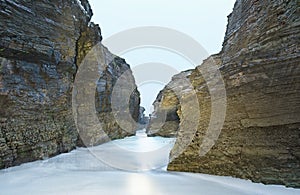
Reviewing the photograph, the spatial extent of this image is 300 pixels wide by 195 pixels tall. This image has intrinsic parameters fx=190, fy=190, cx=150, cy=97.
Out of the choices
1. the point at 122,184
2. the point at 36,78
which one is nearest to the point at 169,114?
the point at 36,78

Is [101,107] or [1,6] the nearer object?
[1,6]

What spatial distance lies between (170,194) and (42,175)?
2.72 metres

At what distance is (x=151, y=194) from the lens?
278 centimetres

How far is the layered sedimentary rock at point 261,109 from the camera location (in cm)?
297

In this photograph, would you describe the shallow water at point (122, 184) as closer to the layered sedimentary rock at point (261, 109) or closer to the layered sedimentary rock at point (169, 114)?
the layered sedimentary rock at point (261, 109)

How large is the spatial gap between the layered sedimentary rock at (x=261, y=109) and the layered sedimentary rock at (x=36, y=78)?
13.0 feet

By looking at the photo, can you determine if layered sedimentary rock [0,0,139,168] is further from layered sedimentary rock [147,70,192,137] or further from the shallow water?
layered sedimentary rock [147,70,192,137]

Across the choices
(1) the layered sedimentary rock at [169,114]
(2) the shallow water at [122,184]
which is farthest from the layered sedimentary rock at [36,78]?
(1) the layered sedimentary rock at [169,114]

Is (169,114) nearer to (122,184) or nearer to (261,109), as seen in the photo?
(261,109)

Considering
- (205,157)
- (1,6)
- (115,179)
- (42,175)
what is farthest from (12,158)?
(205,157)

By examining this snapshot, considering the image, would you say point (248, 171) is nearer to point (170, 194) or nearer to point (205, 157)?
point (205, 157)

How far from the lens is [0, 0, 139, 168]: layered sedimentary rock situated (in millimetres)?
4602

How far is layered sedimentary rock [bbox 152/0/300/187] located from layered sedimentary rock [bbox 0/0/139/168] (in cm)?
396

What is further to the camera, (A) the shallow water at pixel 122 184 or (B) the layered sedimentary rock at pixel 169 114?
(B) the layered sedimentary rock at pixel 169 114
